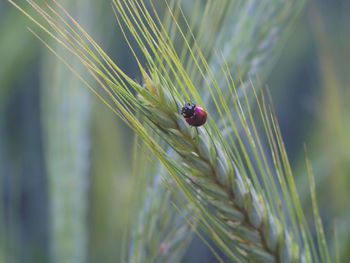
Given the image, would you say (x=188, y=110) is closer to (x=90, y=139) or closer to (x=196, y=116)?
(x=196, y=116)

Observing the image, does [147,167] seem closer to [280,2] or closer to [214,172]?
[214,172]

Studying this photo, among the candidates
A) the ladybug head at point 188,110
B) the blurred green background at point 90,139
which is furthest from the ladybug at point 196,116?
the blurred green background at point 90,139

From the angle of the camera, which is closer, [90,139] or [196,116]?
[196,116]

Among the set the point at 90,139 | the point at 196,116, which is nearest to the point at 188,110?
the point at 196,116

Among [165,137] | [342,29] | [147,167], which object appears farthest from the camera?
[342,29]

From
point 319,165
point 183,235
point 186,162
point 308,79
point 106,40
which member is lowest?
point 319,165

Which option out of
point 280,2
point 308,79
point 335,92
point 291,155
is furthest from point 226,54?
point 308,79

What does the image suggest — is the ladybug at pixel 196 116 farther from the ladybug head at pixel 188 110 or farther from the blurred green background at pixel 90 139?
the blurred green background at pixel 90 139
